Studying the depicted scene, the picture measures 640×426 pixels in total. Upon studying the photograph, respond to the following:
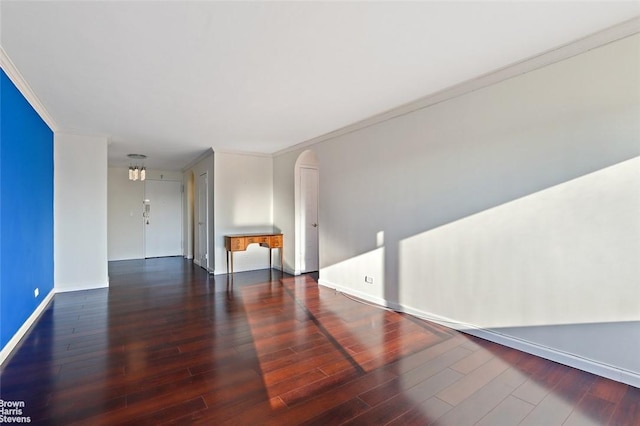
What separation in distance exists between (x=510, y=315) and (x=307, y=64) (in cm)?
282

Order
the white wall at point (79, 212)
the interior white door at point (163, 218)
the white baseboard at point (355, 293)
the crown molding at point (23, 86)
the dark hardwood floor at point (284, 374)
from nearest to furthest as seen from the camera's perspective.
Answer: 1. the dark hardwood floor at point (284, 374)
2. the crown molding at point (23, 86)
3. the white baseboard at point (355, 293)
4. the white wall at point (79, 212)
5. the interior white door at point (163, 218)

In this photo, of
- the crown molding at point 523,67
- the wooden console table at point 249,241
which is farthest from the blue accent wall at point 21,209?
the crown molding at point 523,67

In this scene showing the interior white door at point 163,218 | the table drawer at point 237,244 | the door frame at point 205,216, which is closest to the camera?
the table drawer at point 237,244

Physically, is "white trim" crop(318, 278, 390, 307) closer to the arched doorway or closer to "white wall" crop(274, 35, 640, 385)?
"white wall" crop(274, 35, 640, 385)

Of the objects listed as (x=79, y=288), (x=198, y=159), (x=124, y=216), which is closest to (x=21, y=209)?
(x=79, y=288)

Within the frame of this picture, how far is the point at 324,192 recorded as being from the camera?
504 cm

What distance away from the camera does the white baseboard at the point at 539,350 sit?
2174 millimetres

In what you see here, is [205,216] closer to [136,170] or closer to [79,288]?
[136,170]

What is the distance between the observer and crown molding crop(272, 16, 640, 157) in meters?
2.14

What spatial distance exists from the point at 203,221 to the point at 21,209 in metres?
3.69

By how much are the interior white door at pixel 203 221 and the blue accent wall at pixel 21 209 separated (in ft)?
8.53

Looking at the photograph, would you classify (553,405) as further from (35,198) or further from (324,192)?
(35,198)

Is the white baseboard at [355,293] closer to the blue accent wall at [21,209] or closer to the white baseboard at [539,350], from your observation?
the white baseboard at [539,350]

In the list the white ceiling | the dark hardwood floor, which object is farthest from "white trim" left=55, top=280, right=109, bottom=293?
the white ceiling
